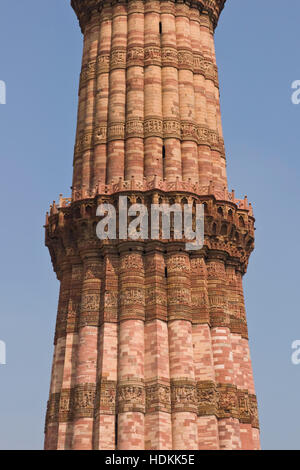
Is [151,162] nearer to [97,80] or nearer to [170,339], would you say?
[97,80]

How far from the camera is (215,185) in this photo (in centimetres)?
3803

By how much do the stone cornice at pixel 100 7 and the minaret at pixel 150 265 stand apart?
0.54 feet

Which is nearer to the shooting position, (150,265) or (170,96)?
(150,265)

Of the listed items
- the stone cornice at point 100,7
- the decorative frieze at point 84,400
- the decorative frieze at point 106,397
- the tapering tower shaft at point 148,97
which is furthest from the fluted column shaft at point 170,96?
the decorative frieze at point 84,400

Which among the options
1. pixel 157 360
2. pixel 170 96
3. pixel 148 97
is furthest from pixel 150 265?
pixel 170 96

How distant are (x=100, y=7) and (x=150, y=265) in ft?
52.9

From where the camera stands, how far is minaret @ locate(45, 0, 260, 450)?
31875 mm

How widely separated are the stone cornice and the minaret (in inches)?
6.5

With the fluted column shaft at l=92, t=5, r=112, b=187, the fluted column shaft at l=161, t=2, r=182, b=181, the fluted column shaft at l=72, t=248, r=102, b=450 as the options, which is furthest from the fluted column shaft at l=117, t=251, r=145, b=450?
the fluted column shaft at l=92, t=5, r=112, b=187

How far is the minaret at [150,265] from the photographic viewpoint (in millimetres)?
31875

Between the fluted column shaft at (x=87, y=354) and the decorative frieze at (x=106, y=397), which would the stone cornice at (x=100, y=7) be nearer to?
the fluted column shaft at (x=87, y=354)

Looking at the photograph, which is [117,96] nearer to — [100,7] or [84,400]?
[100,7]

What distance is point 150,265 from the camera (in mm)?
34656

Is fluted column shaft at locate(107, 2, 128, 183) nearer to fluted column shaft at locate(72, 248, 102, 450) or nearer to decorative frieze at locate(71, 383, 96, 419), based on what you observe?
fluted column shaft at locate(72, 248, 102, 450)
